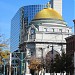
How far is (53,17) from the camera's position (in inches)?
7111

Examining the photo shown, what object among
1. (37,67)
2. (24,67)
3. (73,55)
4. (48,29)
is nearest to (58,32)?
(48,29)

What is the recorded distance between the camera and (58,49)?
17312cm

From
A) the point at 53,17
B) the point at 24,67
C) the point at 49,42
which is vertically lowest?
the point at 24,67

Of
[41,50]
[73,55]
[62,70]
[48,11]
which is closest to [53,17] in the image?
[48,11]

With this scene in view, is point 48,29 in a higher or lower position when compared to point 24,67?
higher

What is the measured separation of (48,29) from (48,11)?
1102cm

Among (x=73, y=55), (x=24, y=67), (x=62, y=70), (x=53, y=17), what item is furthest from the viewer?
(x=53, y=17)

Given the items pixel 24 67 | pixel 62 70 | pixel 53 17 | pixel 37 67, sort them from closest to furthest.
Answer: pixel 62 70, pixel 37 67, pixel 24 67, pixel 53 17

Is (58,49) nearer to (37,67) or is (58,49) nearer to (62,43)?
(62,43)

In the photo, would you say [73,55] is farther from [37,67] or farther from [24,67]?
[24,67]

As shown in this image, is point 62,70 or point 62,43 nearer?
point 62,70

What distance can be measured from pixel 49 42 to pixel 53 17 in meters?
13.9

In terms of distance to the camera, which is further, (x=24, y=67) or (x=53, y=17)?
(x=53, y=17)

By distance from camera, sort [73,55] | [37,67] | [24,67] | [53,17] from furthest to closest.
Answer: [53,17], [24,67], [37,67], [73,55]
